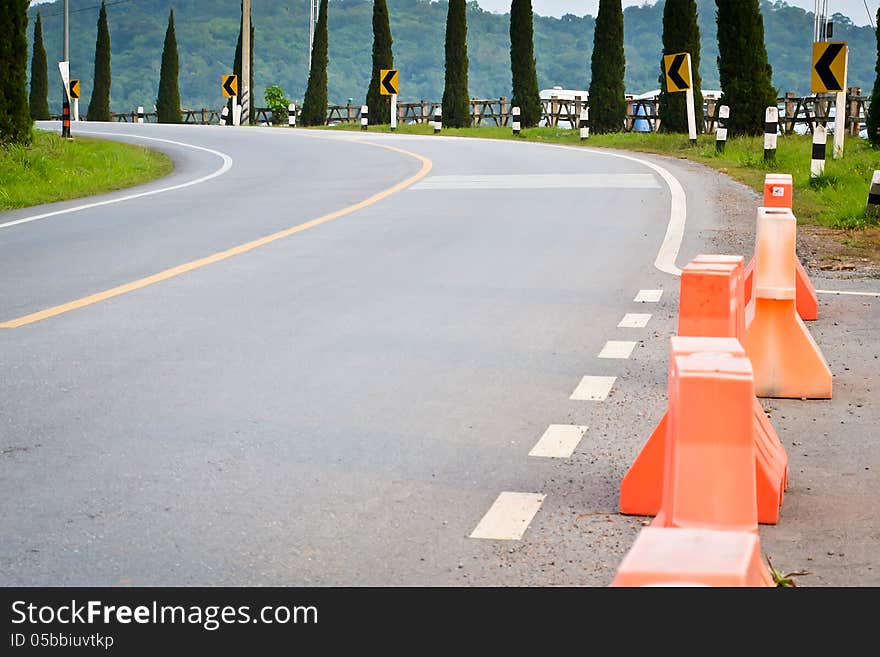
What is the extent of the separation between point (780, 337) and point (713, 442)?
3.73 meters

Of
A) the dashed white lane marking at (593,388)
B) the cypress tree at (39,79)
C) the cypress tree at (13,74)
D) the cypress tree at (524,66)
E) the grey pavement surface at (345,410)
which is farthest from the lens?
the cypress tree at (39,79)

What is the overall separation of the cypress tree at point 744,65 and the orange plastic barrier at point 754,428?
28.2m

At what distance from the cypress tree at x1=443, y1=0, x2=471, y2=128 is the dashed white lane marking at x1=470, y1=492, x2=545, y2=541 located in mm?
50622

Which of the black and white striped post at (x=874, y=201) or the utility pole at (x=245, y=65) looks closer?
the black and white striped post at (x=874, y=201)

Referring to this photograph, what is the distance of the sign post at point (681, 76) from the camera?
32.6m

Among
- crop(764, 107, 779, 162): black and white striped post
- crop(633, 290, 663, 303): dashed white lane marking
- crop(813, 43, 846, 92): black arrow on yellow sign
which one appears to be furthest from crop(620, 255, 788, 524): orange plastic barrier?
crop(764, 107, 779, 162): black and white striped post

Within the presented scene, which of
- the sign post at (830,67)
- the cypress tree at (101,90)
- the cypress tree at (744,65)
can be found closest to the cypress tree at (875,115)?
the cypress tree at (744,65)

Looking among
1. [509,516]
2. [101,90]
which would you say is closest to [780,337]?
[509,516]

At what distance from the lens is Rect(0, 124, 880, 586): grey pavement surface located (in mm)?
5039

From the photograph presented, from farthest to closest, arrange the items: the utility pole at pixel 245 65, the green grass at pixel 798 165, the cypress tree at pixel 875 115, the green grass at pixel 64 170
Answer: the utility pole at pixel 245 65
the cypress tree at pixel 875 115
the green grass at pixel 64 170
the green grass at pixel 798 165

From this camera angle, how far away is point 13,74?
25.4 m

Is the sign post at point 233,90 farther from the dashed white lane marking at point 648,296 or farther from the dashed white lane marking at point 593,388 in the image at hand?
the dashed white lane marking at point 593,388
